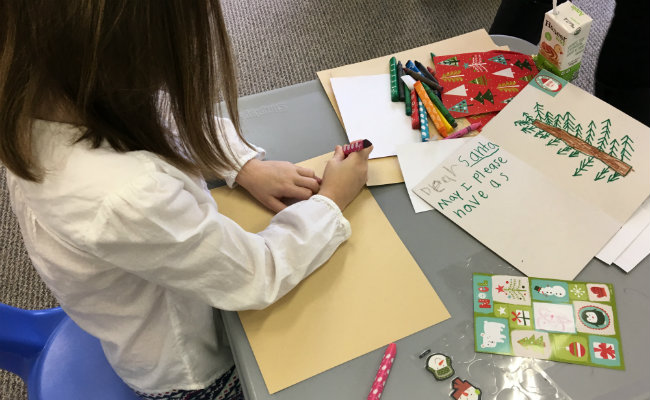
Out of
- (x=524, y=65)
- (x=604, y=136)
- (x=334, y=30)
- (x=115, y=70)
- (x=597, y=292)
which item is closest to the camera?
(x=115, y=70)

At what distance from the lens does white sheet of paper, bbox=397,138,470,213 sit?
68 cm

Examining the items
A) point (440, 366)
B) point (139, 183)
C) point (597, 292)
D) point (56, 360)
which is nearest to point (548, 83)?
point (597, 292)

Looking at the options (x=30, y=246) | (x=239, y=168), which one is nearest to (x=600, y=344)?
(x=239, y=168)

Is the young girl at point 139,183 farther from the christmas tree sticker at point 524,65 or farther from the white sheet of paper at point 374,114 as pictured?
the christmas tree sticker at point 524,65

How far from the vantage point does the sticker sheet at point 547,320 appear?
0.53 meters

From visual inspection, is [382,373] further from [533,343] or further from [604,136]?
[604,136]

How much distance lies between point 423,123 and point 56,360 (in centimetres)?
62

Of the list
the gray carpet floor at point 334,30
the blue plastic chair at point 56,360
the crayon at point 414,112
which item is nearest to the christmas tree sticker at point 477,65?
the crayon at point 414,112

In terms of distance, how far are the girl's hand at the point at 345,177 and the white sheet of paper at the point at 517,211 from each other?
8cm

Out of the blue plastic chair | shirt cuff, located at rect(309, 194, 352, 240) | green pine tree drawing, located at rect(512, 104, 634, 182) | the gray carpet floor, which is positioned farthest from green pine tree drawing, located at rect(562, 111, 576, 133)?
the gray carpet floor

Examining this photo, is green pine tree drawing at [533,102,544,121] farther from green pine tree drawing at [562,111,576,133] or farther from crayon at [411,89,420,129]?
crayon at [411,89,420,129]

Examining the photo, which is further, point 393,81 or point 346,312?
point 393,81

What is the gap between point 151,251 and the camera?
1.62 ft

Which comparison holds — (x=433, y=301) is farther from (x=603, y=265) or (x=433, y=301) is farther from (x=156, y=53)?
(x=156, y=53)
